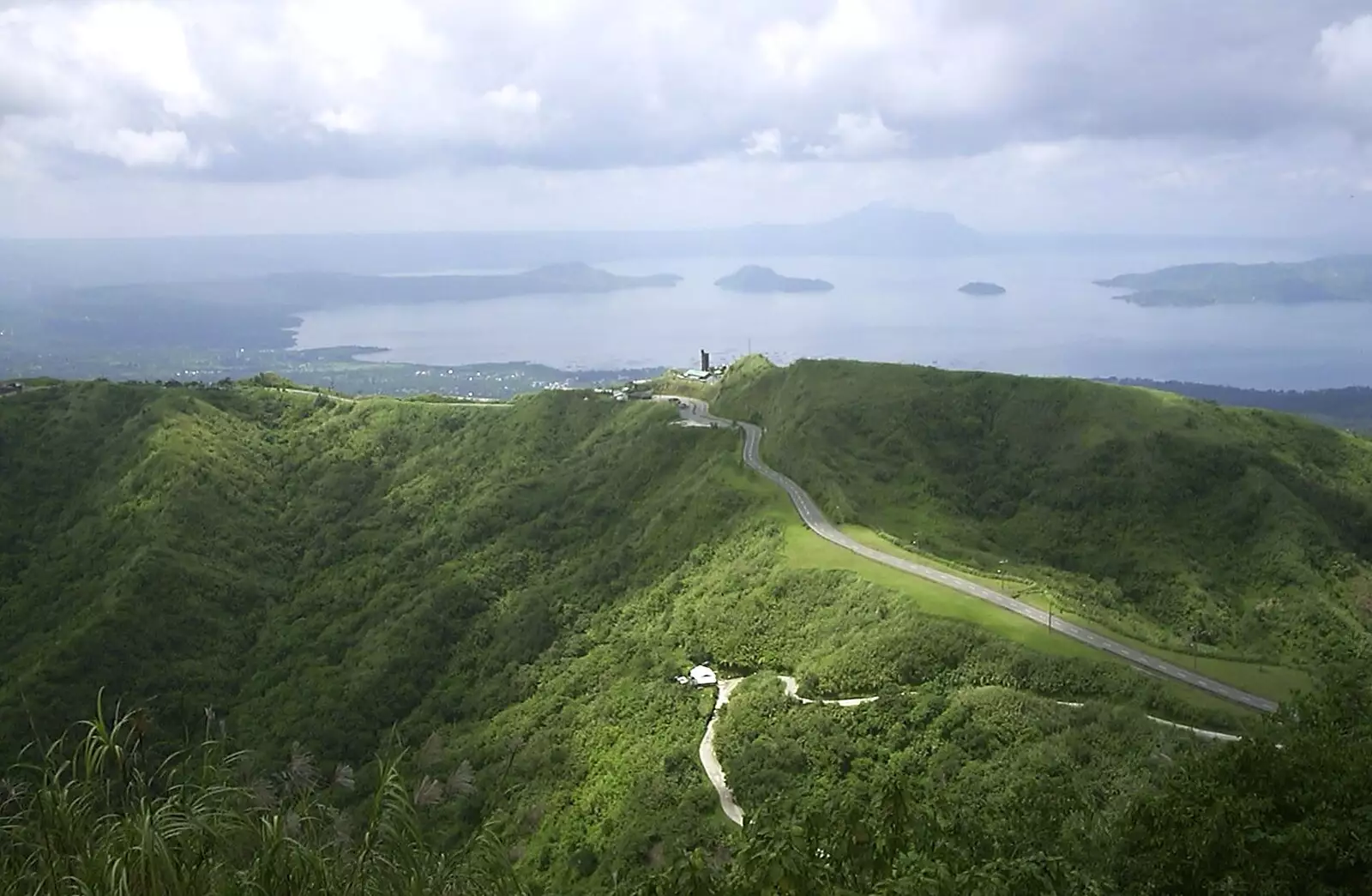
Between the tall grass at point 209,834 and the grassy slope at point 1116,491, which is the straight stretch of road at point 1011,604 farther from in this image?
the tall grass at point 209,834

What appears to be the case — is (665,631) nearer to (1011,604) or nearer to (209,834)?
(1011,604)

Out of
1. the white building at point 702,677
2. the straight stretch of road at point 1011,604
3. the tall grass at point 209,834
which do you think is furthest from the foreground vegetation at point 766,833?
the white building at point 702,677

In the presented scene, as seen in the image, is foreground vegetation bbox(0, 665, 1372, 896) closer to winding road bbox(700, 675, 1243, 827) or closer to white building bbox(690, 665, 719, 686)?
winding road bbox(700, 675, 1243, 827)

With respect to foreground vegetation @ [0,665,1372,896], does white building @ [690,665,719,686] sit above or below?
below

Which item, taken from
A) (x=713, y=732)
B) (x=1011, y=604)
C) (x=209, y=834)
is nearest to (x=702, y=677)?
(x=713, y=732)

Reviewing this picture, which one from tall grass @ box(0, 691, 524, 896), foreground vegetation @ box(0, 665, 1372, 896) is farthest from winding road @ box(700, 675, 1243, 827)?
tall grass @ box(0, 691, 524, 896)
